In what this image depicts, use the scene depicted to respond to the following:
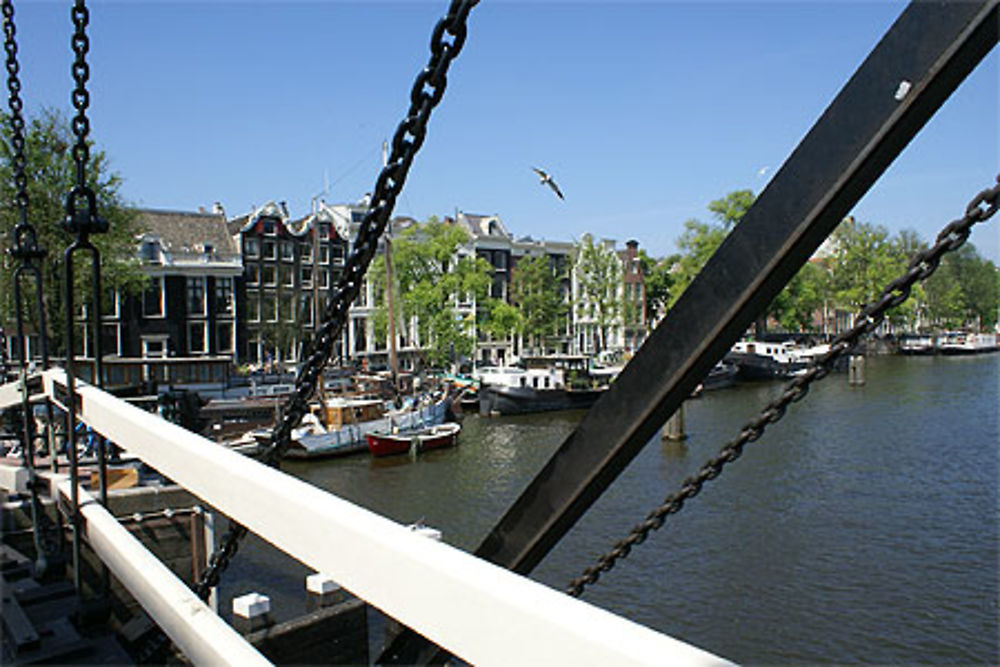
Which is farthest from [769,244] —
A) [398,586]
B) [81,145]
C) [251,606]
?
[251,606]

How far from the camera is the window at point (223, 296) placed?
3086cm

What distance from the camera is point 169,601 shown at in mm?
1371

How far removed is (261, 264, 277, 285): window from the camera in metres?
32.4

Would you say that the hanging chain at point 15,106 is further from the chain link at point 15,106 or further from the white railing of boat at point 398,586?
the white railing of boat at point 398,586

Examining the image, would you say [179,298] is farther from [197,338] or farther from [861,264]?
[861,264]

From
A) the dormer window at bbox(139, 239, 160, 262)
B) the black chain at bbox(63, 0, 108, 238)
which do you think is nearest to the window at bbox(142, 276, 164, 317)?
the dormer window at bbox(139, 239, 160, 262)

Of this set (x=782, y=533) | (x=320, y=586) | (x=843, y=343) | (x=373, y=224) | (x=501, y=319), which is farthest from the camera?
(x=501, y=319)

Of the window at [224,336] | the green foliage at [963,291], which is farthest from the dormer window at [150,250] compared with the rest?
the green foliage at [963,291]

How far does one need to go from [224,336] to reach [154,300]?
303 cm

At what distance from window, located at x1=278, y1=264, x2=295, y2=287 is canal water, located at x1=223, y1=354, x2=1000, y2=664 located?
552 inches

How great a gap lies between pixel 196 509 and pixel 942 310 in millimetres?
66788

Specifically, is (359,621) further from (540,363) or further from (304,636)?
(540,363)

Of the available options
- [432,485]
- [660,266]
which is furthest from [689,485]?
[660,266]

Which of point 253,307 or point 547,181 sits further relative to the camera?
point 253,307
